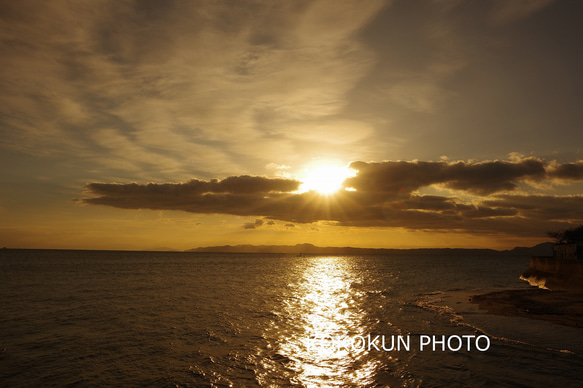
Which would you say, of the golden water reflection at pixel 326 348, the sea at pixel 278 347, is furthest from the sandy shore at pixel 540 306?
the golden water reflection at pixel 326 348

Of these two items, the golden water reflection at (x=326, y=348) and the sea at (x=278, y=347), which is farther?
the golden water reflection at (x=326, y=348)

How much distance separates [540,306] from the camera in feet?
119

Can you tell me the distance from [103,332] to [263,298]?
23.8m

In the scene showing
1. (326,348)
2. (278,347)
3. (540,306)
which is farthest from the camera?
(540,306)

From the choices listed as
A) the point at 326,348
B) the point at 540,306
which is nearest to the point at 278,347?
the point at 326,348

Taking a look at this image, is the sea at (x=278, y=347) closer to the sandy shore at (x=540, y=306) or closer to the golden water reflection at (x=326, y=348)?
the golden water reflection at (x=326, y=348)

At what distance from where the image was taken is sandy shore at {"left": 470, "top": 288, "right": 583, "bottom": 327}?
3090 centimetres

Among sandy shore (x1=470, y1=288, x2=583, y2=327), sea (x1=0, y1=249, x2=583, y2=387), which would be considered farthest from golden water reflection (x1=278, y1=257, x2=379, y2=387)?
sandy shore (x1=470, y1=288, x2=583, y2=327)

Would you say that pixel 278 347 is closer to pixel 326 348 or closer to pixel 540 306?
pixel 326 348

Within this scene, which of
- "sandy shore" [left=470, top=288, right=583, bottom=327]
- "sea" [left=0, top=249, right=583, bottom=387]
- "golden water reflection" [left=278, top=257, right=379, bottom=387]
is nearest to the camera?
"sea" [left=0, top=249, right=583, bottom=387]

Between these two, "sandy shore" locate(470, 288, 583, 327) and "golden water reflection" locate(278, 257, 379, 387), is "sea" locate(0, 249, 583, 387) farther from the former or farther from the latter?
"sandy shore" locate(470, 288, 583, 327)

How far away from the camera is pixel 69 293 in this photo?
48906mm

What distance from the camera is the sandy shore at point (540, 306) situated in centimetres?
3090

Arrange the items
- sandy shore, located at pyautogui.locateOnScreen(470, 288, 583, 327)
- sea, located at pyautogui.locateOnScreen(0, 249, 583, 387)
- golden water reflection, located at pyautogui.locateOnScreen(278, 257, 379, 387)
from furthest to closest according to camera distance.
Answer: sandy shore, located at pyautogui.locateOnScreen(470, 288, 583, 327), golden water reflection, located at pyautogui.locateOnScreen(278, 257, 379, 387), sea, located at pyautogui.locateOnScreen(0, 249, 583, 387)
